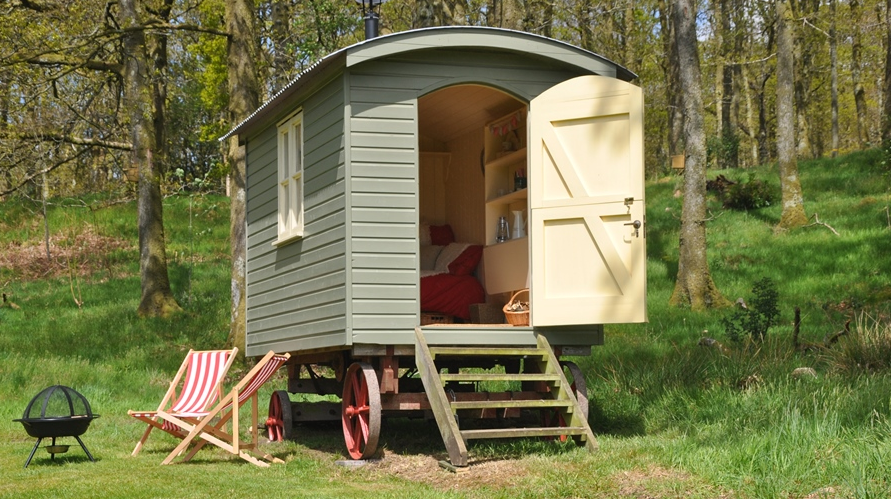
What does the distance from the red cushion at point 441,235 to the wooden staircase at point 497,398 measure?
2.97m

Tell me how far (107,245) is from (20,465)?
17021mm

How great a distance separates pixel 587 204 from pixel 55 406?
464cm

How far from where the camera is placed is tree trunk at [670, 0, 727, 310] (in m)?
14.3

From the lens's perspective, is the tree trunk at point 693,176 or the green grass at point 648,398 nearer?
the green grass at point 648,398

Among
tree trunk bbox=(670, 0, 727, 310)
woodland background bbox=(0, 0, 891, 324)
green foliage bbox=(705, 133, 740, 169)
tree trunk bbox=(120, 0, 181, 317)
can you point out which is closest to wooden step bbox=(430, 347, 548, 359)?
woodland background bbox=(0, 0, 891, 324)

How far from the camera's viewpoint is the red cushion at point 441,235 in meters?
11.4

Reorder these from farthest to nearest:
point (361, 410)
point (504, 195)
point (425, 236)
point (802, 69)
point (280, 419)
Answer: point (802, 69) < point (425, 236) < point (280, 419) < point (504, 195) < point (361, 410)

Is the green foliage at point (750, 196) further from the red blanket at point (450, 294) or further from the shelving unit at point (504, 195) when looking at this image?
the red blanket at point (450, 294)

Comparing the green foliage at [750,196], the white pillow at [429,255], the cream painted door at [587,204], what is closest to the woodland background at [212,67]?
the green foliage at [750,196]

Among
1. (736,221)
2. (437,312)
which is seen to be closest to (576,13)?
(736,221)

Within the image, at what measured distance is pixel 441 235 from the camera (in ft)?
37.4

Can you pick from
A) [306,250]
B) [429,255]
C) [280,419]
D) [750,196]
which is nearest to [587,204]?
[306,250]

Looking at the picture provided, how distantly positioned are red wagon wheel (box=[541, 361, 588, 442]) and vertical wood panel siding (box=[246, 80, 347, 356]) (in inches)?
79.0

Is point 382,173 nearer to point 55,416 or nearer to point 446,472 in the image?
point 446,472
